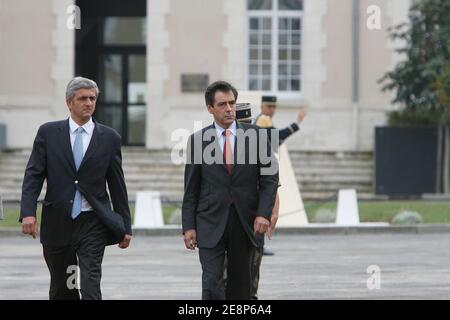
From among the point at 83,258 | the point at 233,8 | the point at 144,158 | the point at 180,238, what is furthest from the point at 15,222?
the point at 83,258

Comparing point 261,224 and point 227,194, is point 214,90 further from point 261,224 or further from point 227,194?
point 261,224

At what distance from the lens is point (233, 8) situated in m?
32.0

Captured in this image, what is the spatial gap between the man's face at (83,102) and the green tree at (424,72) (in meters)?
20.2

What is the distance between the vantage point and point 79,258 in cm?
1008

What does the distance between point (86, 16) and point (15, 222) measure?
11.5 m

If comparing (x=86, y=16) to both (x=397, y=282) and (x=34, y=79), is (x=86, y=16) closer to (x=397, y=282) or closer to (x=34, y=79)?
(x=34, y=79)

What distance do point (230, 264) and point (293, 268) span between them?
6.73m

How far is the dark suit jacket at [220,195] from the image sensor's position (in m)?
10.2

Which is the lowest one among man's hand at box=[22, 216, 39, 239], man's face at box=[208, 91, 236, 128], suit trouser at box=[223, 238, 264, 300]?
suit trouser at box=[223, 238, 264, 300]

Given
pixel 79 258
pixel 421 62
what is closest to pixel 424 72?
pixel 421 62

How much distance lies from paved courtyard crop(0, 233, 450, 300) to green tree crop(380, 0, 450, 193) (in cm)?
815

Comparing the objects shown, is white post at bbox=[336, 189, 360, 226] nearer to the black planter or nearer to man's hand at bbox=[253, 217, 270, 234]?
the black planter

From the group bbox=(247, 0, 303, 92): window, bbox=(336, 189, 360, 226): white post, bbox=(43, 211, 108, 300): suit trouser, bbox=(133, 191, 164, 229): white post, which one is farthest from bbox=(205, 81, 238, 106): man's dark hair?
bbox=(247, 0, 303, 92): window

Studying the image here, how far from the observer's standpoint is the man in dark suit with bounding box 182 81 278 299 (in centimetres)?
1023
